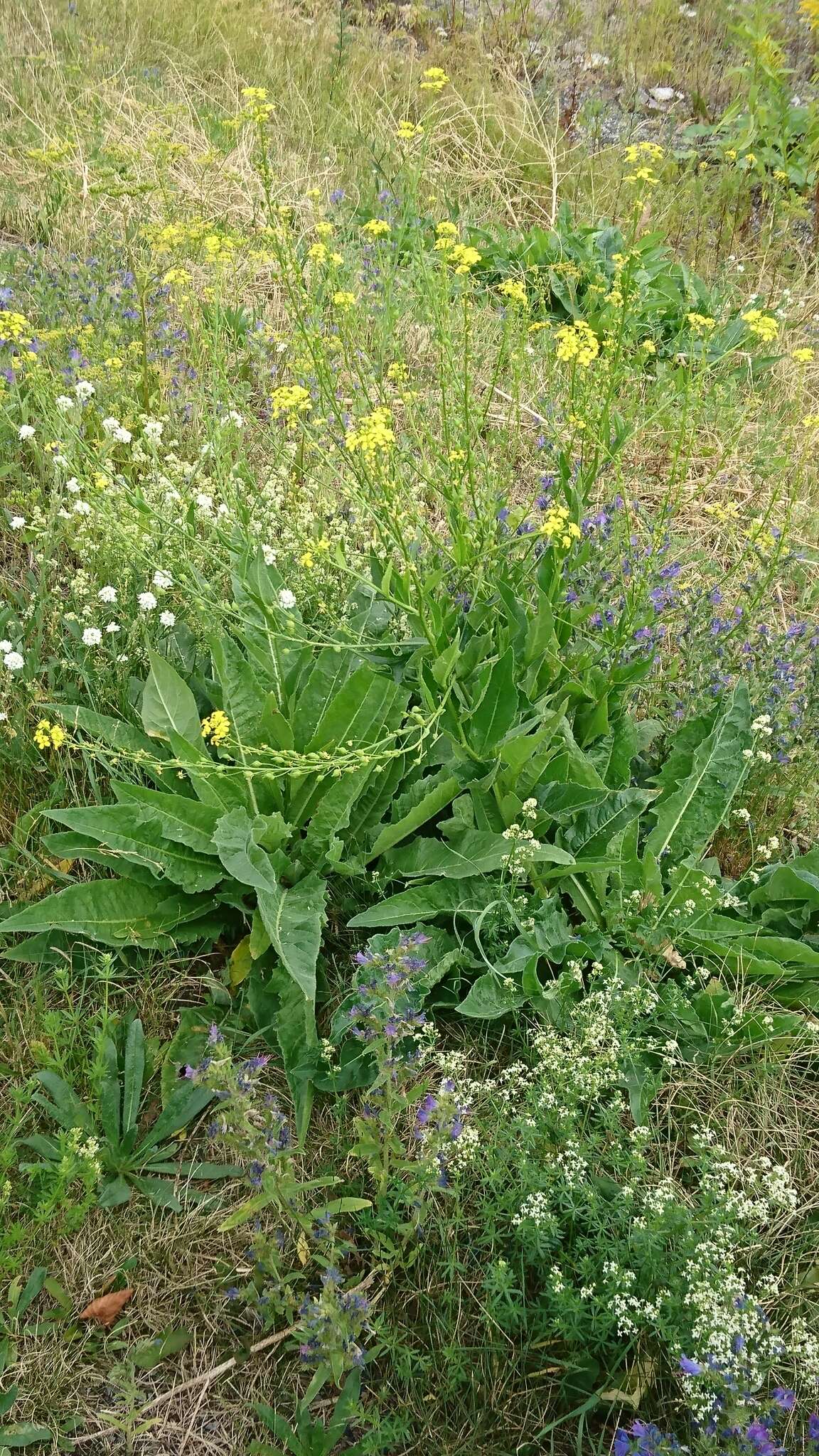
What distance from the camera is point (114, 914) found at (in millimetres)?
2395

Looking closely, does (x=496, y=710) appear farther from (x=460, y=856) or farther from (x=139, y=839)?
(x=139, y=839)

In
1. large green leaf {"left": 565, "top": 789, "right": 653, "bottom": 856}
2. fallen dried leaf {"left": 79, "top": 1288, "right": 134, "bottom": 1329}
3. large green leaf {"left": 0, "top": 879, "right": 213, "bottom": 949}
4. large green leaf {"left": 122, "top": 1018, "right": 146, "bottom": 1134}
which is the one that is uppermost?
large green leaf {"left": 565, "top": 789, "right": 653, "bottom": 856}

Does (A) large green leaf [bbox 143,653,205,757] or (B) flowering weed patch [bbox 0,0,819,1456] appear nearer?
(B) flowering weed patch [bbox 0,0,819,1456]

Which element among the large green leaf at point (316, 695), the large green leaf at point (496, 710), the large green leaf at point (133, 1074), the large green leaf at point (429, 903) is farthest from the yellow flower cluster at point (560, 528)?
the large green leaf at point (133, 1074)

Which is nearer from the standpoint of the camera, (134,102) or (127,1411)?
(127,1411)

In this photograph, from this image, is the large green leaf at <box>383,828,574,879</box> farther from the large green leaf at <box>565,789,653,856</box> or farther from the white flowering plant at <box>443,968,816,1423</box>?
the white flowering plant at <box>443,968,816,1423</box>

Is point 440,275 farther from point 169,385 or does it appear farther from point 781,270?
point 781,270

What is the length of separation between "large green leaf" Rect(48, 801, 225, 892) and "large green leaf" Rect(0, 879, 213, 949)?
0.06 m

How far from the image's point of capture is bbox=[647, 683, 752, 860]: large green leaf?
254 centimetres

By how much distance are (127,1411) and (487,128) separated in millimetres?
6296

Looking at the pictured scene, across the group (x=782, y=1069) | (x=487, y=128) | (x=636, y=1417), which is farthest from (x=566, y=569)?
(x=487, y=128)

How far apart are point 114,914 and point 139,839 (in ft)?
0.58

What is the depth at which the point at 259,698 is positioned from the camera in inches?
104

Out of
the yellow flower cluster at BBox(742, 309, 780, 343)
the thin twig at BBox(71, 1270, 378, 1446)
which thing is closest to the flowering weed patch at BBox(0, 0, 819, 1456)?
the thin twig at BBox(71, 1270, 378, 1446)
